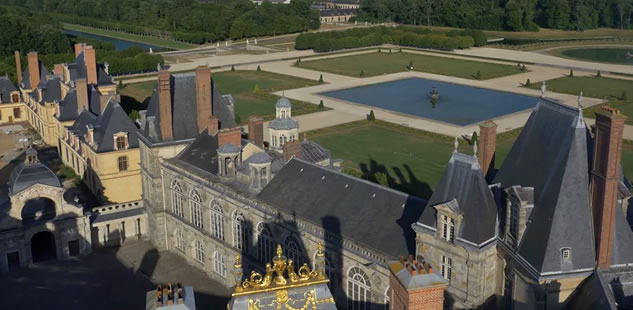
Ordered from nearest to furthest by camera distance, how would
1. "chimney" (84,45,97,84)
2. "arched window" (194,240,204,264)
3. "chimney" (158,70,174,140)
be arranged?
1. "arched window" (194,240,204,264)
2. "chimney" (158,70,174,140)
3. "chimney" (84,45,97,84)

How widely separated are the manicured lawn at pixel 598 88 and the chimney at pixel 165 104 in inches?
2444

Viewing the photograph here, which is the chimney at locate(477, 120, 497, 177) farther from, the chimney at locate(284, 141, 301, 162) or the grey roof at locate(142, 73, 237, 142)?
the grey roof at locate(142, 73, 237, 142)

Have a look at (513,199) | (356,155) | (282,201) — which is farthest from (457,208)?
(356,155)

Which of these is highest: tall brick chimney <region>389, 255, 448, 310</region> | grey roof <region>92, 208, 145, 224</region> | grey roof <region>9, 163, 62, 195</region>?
tall brick chimney <region>389, 255, 448, 310</region>

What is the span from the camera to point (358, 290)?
35531 mm

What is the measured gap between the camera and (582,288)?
28906 millimetres

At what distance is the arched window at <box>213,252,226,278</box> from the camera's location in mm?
46316

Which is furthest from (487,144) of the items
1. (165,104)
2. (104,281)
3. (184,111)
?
(104,281)

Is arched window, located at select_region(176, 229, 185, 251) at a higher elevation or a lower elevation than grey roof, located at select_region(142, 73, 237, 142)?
lower

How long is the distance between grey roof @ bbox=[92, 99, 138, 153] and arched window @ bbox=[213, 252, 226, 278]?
16241 millimetres

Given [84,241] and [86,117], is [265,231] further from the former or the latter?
[86,117]

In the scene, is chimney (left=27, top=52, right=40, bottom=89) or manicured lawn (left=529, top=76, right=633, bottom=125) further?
manicured lawn (left=529, top=76, right=633, bottom=125)

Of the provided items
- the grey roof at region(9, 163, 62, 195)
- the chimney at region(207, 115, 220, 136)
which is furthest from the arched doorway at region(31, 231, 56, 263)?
the chimney at region(207, 115, 220, 136)

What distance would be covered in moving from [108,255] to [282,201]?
54.4 feet
